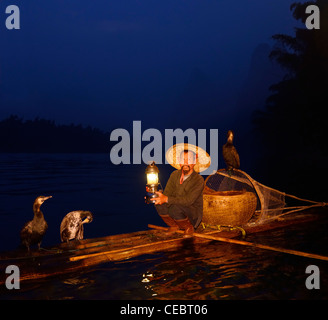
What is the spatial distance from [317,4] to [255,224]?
32169mm

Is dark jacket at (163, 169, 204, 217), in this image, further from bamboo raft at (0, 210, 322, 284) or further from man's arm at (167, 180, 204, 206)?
bamboo raft at (0, 210, 322, 284)

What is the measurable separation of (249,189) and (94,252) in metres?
4.57

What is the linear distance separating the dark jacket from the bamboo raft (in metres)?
0.70

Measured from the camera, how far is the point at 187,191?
6.63m

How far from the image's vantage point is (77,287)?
491 centimetres

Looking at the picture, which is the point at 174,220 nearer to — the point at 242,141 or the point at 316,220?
the point at 316,220

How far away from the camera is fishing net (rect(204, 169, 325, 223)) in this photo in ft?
26.4

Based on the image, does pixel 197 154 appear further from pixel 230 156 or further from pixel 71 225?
pixel 71 225

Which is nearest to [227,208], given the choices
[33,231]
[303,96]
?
[33,231]

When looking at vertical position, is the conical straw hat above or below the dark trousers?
above

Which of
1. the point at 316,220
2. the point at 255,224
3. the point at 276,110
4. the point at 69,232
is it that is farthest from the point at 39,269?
the point at 276,110

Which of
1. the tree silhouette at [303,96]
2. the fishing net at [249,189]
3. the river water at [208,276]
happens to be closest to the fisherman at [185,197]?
the river water at [208,276]

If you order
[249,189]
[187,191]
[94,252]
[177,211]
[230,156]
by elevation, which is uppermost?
[230,156]

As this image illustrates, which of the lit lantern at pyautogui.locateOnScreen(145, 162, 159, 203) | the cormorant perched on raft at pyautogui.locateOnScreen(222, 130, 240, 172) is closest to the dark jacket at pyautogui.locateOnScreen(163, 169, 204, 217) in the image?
the lit lantern at pyautogui.locateOnScreen(145, 162, 159, 203)
